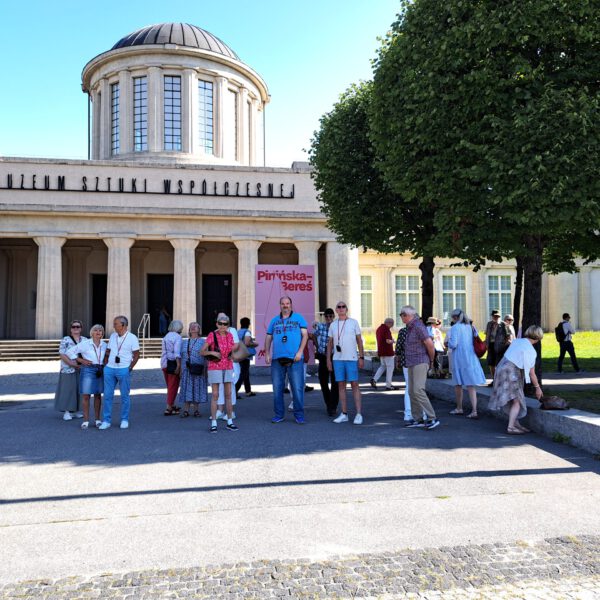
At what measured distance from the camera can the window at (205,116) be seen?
30427 mm

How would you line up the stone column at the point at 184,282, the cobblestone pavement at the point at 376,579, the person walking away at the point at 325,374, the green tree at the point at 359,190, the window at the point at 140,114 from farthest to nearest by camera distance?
the window at the point at 140,114, the stone column at the point at 184,282, the green tree at the point at 359,190, the person walking away at the point at 325,374, the cobblestone pavement at the point at 376,579

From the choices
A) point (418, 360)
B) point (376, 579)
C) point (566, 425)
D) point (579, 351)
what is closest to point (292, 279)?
point (418, 360)

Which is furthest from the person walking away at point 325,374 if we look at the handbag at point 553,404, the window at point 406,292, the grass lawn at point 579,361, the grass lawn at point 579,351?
the window at point 406,292

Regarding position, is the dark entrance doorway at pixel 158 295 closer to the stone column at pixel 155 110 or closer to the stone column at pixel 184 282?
the stone column at pixel 184 282

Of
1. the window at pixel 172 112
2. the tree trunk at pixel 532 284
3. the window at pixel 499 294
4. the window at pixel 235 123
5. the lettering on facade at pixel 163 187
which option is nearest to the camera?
the tree trunk at pixel 532 284

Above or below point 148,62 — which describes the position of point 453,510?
below

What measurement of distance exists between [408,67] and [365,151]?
14.8 feet

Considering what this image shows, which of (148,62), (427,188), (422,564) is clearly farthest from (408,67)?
(148,62)

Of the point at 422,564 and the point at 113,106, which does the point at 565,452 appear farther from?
the point at 113,106

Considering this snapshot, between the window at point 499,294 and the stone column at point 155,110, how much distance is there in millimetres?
20814

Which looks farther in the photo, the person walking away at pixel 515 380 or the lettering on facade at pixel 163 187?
the lettering on facade at pixel 163 187

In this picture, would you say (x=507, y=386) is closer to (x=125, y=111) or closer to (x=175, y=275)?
(x=175, y=275)

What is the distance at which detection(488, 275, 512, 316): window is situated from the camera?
113 feet

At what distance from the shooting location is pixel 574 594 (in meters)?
3.20
